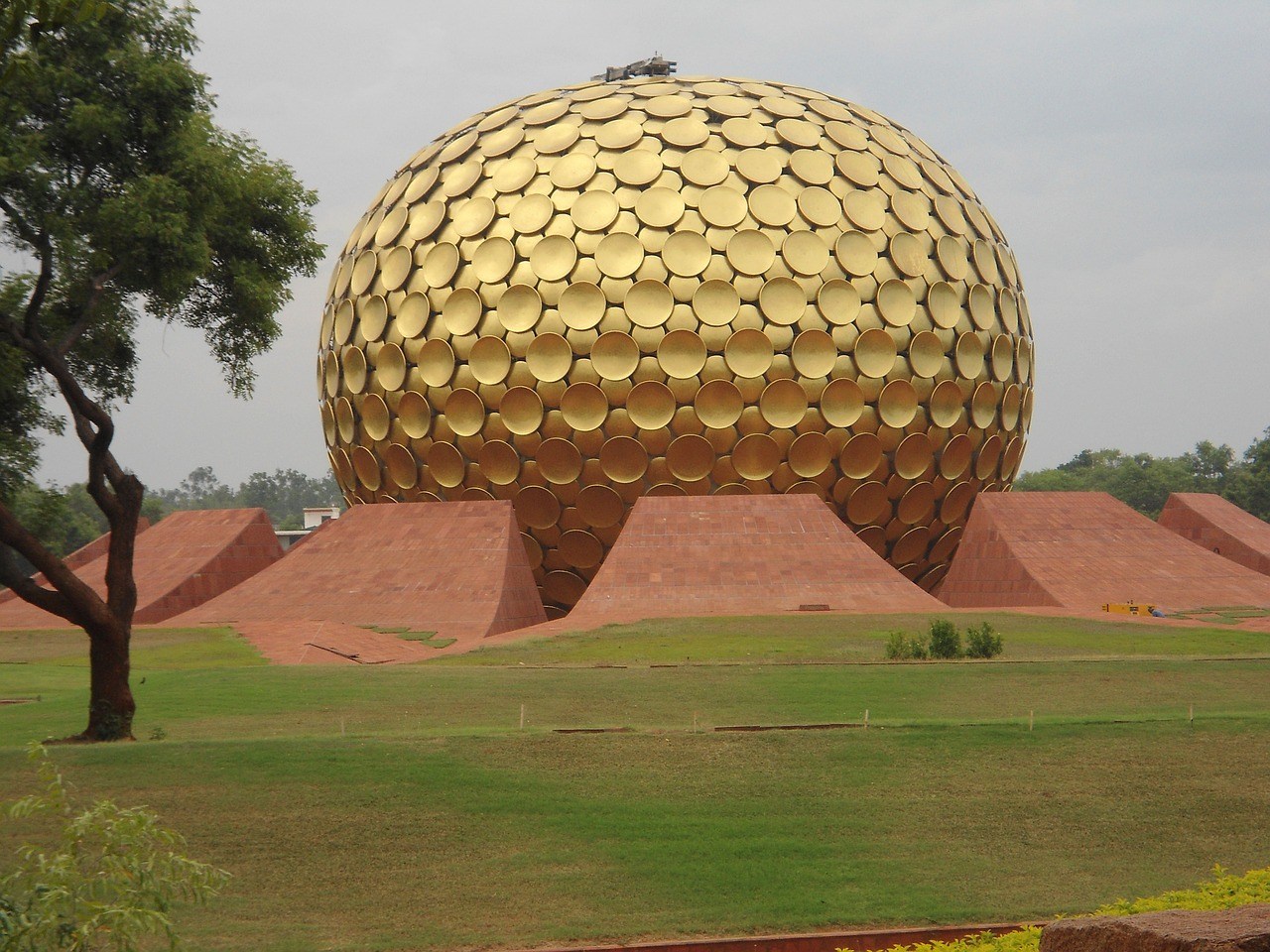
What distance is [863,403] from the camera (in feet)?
85.8

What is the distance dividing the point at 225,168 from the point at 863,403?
15635mm

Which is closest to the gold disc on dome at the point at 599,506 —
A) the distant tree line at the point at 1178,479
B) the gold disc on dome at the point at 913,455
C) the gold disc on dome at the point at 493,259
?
the gold disc on dome at the point at 493,259

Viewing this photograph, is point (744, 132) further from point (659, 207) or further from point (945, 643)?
point (945, 643)

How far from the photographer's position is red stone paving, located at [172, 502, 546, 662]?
70.0 ft

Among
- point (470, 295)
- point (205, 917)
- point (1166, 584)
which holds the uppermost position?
point (470, 295)

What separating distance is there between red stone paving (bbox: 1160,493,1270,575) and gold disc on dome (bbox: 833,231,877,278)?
9.94 meters

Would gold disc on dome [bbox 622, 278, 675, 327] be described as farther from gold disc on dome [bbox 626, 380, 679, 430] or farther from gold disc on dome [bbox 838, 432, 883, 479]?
gold disc on dome [bbox 838, 432, 883, 479]

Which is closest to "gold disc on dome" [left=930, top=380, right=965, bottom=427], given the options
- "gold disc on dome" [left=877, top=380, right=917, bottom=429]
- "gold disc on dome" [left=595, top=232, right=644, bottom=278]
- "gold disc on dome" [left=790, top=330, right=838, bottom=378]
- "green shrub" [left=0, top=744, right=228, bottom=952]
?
"gold disc on dome" [left=877, top=380, right=917, bottom=429]

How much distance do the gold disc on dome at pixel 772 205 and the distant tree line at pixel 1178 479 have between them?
42336mm

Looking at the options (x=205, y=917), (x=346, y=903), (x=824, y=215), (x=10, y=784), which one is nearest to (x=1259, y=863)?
(x=346, y=903)

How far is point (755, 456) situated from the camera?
2588 cm

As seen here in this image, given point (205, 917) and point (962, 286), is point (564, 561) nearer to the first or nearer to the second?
point (962, 286)

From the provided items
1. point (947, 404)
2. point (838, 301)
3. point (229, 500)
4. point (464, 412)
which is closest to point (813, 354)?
point (838, 301)

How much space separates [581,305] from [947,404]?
751 centimetres
